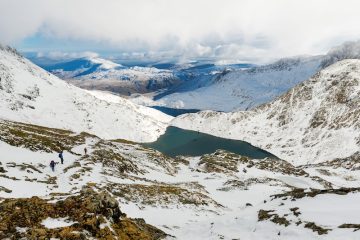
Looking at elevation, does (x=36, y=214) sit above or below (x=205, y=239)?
above

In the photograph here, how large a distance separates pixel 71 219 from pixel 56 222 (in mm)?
703

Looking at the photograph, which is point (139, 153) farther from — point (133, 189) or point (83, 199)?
point (83, 199)

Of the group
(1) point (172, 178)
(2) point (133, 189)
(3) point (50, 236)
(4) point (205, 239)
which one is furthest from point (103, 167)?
(3) point (50, 236)

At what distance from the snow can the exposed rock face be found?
0.48 ft

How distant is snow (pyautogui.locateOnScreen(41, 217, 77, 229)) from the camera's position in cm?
1678

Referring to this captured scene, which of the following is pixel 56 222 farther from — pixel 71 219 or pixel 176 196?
pixel 176 196

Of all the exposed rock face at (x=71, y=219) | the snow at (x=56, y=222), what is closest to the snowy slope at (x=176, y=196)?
the snow at (x=56, y=222)

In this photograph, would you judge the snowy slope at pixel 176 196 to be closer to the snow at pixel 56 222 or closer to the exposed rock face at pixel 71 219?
the snow at pixel 56 222

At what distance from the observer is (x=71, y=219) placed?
1745cm

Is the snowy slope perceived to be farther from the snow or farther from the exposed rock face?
the exposed rock face

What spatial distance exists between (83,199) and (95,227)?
2749 millimetres

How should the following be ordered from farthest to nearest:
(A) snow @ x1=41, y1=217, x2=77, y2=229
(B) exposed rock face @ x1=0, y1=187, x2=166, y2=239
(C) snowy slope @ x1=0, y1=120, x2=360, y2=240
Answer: (C) snowy slope @ x1=0, y1=120, x2=360, y2=240 → (A) snow @ x1=41, y1=217, x2=77, y2=229 → (B) exposed rock face @ x1=0, y1=187, x2=166, y2=239

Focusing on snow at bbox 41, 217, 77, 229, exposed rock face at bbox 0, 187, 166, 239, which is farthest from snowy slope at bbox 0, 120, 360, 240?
exposed rock face at bbox 0, 187, 166, 239

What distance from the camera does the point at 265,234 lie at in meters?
24.7
